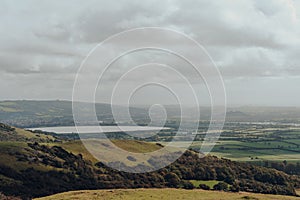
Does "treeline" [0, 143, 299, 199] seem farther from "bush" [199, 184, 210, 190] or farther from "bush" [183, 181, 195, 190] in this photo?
"bush" [199, 184, 210, 190]

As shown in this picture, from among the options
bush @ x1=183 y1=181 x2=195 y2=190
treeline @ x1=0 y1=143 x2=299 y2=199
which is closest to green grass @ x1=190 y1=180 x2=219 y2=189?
treeline @ x1=0 y1=143 x2=299 y2=199

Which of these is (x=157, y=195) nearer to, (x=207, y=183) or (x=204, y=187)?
(x=204, y=187)

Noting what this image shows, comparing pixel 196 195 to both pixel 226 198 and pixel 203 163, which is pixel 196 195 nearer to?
pixel 226 198

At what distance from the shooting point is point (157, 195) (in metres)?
108

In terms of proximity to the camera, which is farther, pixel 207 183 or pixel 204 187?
pixel 207 183

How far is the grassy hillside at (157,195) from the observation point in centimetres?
10203

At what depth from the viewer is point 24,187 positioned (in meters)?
110

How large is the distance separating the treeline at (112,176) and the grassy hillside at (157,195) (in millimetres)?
7191

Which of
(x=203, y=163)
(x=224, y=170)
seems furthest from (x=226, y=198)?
(x=203, y=163)

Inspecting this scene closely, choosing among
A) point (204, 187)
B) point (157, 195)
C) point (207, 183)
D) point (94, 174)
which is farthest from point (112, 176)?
point (207, 183)

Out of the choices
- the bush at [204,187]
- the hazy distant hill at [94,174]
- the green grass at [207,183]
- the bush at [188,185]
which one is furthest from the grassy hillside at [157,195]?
the green grass at [207,183]

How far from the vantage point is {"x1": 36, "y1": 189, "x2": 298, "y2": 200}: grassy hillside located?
335 ft

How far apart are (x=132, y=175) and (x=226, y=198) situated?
3565cm

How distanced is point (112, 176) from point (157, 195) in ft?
86.2
